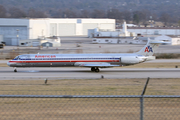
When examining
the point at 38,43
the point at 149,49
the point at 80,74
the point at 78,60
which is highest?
the point at 38,43

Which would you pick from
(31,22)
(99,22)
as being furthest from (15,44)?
(99,22)

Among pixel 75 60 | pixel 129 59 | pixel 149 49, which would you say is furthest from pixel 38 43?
pixel 129 59

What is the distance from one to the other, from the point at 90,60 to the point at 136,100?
18.2 metres

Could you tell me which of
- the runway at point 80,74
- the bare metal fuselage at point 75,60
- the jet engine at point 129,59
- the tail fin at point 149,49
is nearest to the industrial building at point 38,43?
the runway at point 80,74

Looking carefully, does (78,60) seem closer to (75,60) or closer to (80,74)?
(75,60)

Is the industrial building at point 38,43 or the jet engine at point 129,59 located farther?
the industrial building at point 38,43

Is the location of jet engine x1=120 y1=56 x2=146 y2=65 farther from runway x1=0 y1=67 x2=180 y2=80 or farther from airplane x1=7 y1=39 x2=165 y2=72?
runway x1=0 y1=67 x2=180 y2=80

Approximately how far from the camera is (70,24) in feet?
474

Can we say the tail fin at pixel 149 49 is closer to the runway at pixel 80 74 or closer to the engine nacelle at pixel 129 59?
the engine nacelle at pixel 129 59

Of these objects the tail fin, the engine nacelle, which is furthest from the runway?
the tail fin

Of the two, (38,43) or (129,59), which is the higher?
(38,43)

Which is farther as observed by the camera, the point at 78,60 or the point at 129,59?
the point at 129,59

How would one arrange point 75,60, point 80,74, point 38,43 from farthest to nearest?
point 38,43 → point 75,60 → point 80,74

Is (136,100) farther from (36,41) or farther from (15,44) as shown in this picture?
(15,44)
